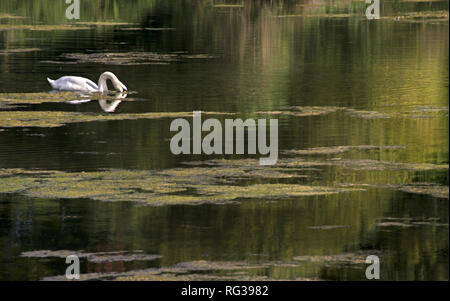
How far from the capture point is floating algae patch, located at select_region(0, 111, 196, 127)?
605 inches

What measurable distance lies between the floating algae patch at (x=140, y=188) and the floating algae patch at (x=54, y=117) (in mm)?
3133

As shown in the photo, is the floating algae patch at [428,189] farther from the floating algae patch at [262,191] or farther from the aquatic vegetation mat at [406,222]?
the aquatic vegetation mat at [406,222]

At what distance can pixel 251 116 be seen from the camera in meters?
15.9

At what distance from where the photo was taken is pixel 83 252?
957 cm

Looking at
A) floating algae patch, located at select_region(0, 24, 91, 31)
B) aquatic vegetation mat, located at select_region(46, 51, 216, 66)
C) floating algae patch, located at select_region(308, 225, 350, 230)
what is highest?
floating algae patch, located at select_region(0, 24, 91, 31)

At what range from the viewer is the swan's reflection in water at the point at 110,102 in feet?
55.6

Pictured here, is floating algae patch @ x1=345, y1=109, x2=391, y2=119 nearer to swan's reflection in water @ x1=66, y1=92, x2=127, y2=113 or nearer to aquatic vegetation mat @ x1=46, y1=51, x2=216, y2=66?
swan's reflection in water @ x1=66, y1=92, x2=127, y2=113

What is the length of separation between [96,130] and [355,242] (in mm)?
5792

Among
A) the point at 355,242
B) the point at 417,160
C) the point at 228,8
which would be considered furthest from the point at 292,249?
the point at 228,8

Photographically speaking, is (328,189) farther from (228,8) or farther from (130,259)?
(228,8)

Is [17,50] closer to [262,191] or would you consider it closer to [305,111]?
[305,111]

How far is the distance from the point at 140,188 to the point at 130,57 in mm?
11822

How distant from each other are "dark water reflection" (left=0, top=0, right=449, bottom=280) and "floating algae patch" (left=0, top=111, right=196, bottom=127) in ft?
1.19

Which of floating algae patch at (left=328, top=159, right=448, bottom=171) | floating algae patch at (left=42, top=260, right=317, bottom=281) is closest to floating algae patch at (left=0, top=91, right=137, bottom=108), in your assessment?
floating algae patch at (left=328, top=159, right=448, bottom=171)
